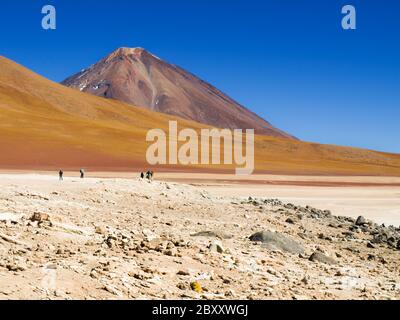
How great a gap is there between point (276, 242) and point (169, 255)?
3414mm

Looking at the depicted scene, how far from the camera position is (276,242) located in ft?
39.5

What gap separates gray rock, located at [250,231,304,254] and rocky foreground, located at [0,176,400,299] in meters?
0.03

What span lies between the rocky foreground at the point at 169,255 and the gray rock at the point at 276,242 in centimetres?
3

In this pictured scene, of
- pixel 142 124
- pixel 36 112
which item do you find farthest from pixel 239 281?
pixel 142 124

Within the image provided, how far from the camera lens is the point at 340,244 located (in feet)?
47.9

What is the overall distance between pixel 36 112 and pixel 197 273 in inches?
3570

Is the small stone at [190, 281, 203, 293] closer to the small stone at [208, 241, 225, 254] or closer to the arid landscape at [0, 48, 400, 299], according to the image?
the arid landscape at [0, 48, 400, 299]

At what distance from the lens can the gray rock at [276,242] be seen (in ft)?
39.0

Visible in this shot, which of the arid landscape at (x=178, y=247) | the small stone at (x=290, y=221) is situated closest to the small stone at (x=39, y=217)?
the arid landscape at (x=178, y=247)

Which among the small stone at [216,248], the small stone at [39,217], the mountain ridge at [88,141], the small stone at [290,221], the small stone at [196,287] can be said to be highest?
the mountain ridge at [88,141]

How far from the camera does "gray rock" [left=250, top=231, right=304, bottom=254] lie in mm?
11883

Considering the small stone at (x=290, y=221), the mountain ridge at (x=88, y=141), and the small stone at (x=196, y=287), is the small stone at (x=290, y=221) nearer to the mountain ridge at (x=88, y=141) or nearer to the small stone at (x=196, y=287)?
the small stone at (x=196, y=287)

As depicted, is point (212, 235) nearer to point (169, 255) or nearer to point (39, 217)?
point (169, 255)

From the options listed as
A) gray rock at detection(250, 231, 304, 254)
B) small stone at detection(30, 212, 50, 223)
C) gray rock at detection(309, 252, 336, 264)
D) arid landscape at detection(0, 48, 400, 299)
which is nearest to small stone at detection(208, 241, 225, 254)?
arid landscape at detection(0, 48, 400, 299)
